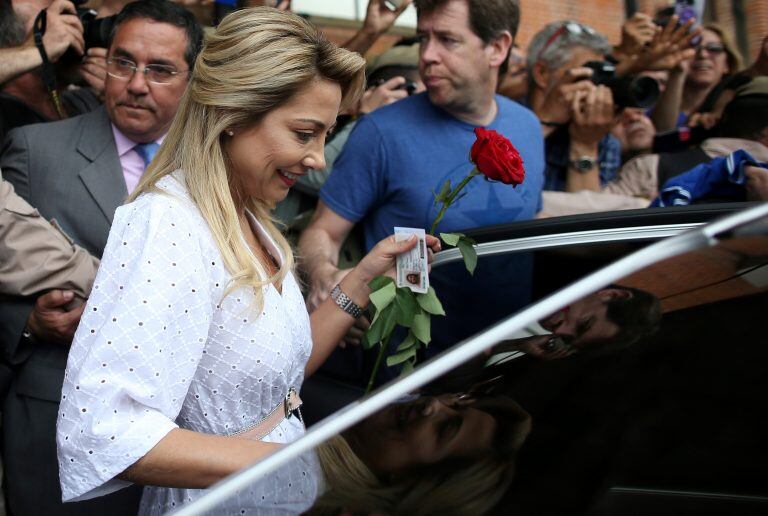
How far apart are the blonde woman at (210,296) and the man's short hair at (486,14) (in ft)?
3.87

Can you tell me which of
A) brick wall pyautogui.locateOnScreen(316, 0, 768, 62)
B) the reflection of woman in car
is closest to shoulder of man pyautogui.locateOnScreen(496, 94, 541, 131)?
the reflection of woman in car

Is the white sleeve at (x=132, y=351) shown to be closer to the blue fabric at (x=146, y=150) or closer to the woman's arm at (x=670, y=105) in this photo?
the blue fabric at (x=146, y=150)

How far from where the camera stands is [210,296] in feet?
5.50

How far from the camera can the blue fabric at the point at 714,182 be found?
2.60 m

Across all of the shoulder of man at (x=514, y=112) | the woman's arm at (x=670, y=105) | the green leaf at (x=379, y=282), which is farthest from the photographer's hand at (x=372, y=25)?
the woman's arm at (x=670, y=105)

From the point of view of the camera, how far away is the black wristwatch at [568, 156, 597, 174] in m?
3.74

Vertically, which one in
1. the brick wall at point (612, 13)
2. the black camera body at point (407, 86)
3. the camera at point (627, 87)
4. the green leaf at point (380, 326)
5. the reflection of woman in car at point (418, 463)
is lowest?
the brick wall at point (612, 13)

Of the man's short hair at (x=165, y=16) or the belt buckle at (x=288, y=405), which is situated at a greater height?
the man's short hair at (x=165, y=16)

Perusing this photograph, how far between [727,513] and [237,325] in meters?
0.89

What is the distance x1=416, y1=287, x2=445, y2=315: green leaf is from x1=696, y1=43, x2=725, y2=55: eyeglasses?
12.8 feet

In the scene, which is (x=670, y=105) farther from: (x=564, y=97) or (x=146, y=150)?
(x=146, y=150)

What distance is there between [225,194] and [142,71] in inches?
50.2

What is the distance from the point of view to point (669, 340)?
4.35 ft

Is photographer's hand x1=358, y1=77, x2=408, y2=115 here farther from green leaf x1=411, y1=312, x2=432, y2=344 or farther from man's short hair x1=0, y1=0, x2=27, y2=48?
green leaf x1=411, y1=312, x2=432, y2=344
